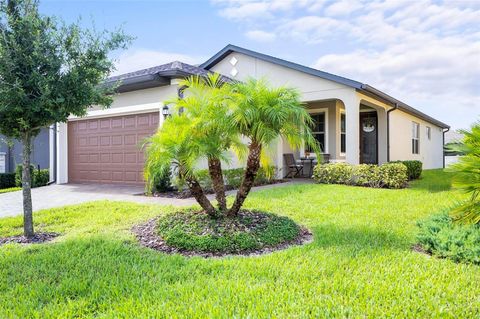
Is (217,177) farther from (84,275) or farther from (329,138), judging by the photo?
(329,138)

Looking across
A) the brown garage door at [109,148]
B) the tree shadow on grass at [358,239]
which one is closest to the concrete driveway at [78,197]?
the brown garage door at [109,148]

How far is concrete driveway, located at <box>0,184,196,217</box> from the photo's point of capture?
27.9 ft

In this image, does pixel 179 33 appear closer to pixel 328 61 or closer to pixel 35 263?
pixel 35 263

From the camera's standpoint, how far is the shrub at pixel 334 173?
11.6 meters

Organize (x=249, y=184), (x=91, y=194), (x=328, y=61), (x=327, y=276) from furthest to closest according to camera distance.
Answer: (x=328, y=61) < (x=91, y=194) < (x=249, y=184) < (x=327, y=276)

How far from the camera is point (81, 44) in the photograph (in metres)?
5.65

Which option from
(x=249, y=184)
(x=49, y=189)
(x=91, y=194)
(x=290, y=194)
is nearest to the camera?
(x=249, y=184)

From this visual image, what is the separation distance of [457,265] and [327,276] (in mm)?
1666

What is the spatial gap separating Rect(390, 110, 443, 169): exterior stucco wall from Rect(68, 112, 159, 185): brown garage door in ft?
35.9

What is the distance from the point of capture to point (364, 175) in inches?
446

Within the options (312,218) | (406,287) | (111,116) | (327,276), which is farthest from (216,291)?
(111,116)

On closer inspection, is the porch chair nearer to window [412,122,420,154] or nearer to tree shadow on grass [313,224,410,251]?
window [412,122,420,154]

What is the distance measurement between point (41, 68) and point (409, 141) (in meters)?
17.7


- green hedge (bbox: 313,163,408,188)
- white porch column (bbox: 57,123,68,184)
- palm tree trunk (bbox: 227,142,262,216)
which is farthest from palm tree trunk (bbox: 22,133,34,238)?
green hedge (bbox: 313,163,408,188)
